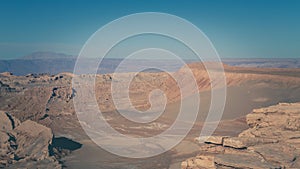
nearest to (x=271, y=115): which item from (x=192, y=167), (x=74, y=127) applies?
(x=192, y=167)

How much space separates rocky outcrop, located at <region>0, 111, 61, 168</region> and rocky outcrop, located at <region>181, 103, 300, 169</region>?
13691 mm

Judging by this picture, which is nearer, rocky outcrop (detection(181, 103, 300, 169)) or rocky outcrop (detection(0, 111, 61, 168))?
rocky outcrop (detection(181, 103, 300, 169))

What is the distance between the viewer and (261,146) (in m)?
15.1

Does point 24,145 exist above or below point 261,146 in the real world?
below

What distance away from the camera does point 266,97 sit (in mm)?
43812

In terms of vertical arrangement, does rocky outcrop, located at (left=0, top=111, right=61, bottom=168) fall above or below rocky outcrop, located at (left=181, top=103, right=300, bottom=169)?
below

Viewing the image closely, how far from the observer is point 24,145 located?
29.8 metres

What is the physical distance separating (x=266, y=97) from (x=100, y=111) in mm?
23808

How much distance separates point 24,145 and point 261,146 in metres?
21.2

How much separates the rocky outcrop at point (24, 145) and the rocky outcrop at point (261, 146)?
44.9 ft

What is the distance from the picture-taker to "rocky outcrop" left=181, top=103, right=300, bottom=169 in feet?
44.2

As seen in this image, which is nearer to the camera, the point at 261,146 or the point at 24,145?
the point at 261,146

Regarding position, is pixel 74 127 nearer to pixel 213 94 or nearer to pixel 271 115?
pixel 213 94

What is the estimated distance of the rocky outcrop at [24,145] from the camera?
26358 mm
